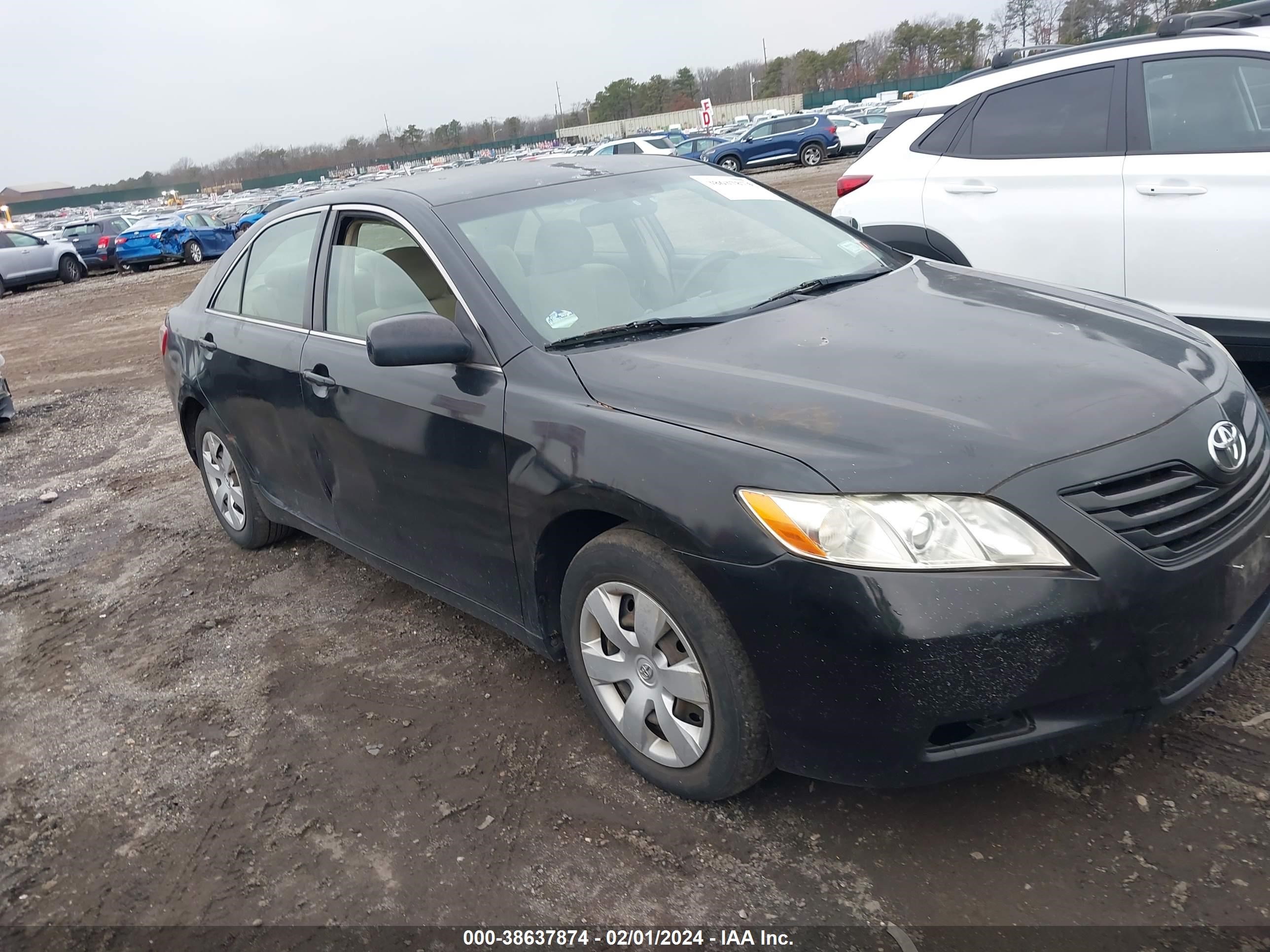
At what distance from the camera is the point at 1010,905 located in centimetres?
234

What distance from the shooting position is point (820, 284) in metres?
3.54

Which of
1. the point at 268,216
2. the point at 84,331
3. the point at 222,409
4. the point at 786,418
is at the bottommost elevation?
the point at 84,331

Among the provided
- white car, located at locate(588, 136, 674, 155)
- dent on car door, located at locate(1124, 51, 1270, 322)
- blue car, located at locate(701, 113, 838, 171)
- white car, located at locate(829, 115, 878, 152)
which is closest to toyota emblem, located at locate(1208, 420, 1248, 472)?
dent on car door, located at locate(1124, 51, 1270, 322)

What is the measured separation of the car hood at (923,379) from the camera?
93.0 inches

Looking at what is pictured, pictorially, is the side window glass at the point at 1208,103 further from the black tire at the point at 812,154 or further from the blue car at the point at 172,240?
the black tire at the point at 812,154

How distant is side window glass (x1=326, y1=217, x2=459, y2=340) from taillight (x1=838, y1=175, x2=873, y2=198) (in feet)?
11.5

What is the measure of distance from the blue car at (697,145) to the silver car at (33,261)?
1914cm

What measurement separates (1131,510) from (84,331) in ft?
53.2

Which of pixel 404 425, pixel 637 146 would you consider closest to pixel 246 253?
pixel 404 425

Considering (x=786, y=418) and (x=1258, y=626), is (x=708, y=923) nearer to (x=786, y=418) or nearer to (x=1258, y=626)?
(x=786, y=418)

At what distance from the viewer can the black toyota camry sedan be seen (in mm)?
2275

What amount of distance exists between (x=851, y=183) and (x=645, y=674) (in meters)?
4.60

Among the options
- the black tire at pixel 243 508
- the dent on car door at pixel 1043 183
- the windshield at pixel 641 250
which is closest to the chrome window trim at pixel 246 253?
the black tire at pixel 243 508

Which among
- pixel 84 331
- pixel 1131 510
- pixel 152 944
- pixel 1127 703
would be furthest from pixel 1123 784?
pixel 84 331
